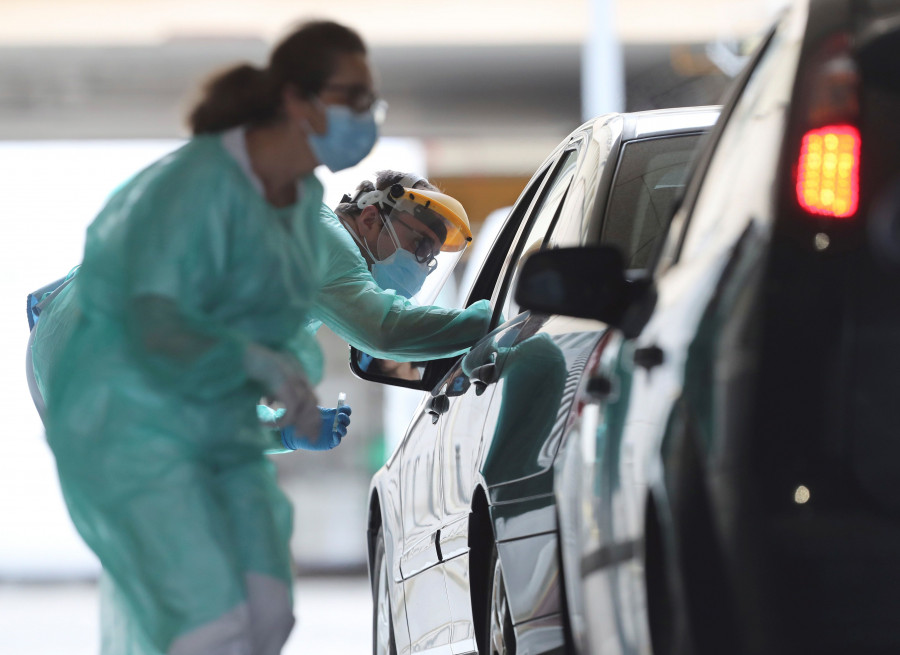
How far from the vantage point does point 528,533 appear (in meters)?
3.17

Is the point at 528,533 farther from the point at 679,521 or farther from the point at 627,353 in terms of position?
the point at 679,521

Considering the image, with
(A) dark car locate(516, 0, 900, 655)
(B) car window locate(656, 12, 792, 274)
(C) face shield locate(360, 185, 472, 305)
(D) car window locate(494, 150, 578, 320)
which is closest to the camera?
(A) dark car locate(516, 0, 900, 655)

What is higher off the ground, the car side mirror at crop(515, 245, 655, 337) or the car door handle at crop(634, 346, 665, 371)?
the car side mirror at crop(515, 245, 655, 337)

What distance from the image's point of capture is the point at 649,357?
243 centimetres

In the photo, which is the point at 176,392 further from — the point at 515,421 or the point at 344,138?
the point at 515,421

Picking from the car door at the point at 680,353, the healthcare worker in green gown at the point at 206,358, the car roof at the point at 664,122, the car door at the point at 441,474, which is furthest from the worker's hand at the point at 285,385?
the car roof at the point at 664,122

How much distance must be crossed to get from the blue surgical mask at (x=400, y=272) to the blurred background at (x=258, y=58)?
7.06 meters

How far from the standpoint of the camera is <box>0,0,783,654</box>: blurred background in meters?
12.2

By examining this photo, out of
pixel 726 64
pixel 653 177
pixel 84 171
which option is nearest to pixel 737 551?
pixel 653 177

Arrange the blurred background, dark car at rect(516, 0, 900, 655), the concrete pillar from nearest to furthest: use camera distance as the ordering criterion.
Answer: dark car at rect(516, 0, 900, 655) < the blurred background < the concrete pillar

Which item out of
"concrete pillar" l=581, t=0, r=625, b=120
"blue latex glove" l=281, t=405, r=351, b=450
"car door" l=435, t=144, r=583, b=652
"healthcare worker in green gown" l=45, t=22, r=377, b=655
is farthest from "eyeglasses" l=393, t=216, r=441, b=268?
"concrete pillar" l=581, t=0, r=625, b=120

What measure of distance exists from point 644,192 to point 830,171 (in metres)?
1.49

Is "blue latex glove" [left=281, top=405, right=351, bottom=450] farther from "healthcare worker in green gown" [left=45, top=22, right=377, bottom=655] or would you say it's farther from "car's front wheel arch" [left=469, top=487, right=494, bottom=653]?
"healthcare worker in green gown" [left=45, top=22, right=377, bottom=655]

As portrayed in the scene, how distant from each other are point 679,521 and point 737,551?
112 millimetres
